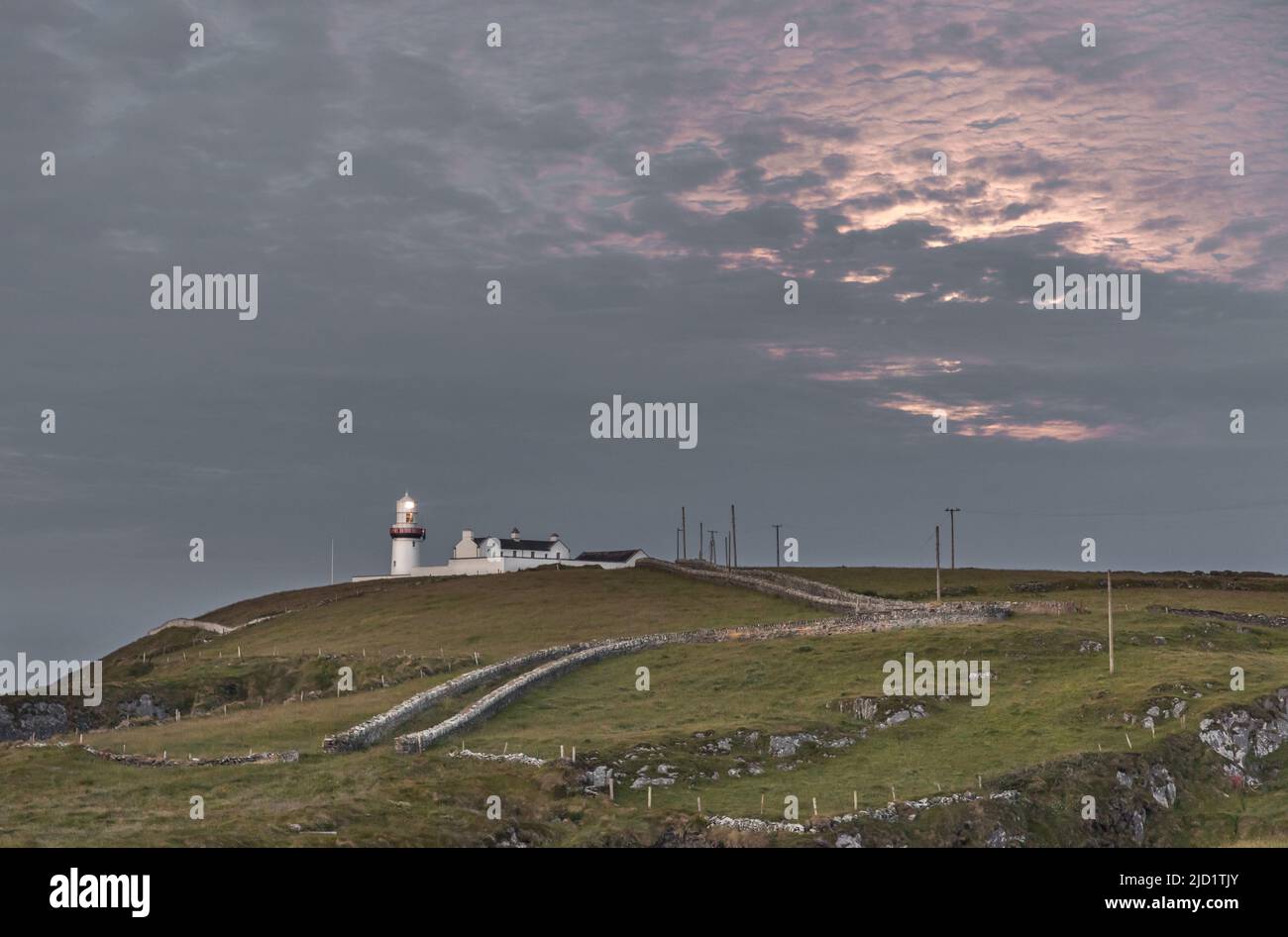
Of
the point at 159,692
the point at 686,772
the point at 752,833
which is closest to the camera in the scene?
the point at 752,833

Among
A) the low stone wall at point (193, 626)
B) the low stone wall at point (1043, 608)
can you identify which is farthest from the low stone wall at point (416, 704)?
the low stone wall at point (193, 626)

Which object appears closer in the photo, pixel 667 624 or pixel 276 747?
pixel 276 747

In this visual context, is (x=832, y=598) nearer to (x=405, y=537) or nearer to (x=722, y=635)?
(x=722, y=635)

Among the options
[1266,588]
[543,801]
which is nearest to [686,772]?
[543,801]

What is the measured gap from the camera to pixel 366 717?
198ft

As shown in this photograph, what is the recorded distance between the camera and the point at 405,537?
188 metres

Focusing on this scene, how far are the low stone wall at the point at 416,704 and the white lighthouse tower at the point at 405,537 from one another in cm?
11212

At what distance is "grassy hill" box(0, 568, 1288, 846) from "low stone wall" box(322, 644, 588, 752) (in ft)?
4.04

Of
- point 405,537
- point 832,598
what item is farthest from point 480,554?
point 832,598

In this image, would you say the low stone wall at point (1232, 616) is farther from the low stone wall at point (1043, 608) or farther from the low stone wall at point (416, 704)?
the low stone wall at point (416, 704)

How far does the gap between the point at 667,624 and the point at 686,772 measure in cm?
4766

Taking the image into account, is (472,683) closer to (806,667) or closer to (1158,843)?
(806,667)

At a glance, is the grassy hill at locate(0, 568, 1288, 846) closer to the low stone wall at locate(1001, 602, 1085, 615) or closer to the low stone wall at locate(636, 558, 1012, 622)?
the low stone wall at locate(1001, 602, 1085, 615)
